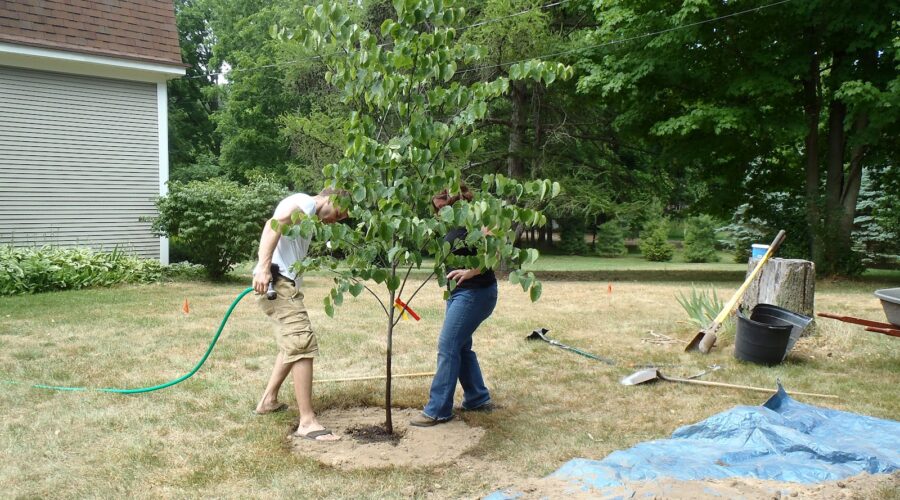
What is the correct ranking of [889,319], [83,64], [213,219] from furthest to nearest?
[83,64] → [213,219] → [889,319]

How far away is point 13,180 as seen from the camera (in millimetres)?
12023

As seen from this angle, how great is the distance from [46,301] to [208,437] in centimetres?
663

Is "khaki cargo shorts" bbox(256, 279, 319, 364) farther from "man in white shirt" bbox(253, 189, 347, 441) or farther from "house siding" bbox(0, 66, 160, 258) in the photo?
"house siding" bbox(0, 66, 160, 258)

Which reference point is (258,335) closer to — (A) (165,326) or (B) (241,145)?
(A) (165,326)

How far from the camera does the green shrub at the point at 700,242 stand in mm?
30688

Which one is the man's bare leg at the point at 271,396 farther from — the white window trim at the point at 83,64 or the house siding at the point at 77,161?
the white window trim at the point at 83,64

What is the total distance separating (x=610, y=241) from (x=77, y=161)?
26.1 metres

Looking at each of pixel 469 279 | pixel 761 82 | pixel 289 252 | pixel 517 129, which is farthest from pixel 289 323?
pixel 517 129

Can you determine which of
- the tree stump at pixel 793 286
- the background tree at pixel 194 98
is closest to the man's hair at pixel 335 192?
the tree stump at pixel 793 286

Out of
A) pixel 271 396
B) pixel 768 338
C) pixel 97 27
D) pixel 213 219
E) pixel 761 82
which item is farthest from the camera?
pixel 761 82

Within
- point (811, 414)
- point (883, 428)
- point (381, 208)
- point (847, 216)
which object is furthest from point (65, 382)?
point (847, 216)

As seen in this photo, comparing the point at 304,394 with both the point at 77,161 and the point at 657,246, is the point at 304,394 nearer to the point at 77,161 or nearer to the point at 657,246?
the point at 77,161

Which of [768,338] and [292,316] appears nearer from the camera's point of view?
[292,316]

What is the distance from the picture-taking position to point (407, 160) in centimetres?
386
